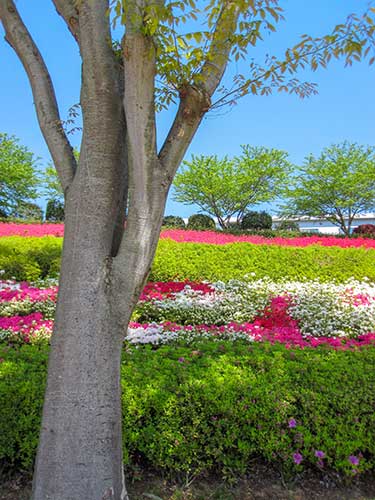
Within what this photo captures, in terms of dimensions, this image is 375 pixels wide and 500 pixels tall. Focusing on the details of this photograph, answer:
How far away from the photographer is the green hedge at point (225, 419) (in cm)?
220

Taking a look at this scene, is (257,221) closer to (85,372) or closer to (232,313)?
(232,313)

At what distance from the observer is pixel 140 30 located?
5.31ft

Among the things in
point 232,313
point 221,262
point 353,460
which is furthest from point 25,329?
point 221,262

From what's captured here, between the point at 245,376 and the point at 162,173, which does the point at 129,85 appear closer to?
the point at 162,173

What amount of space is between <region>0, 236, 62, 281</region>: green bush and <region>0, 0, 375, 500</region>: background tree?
5391mm

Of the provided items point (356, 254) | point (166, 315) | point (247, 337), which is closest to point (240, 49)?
point (247, 337)

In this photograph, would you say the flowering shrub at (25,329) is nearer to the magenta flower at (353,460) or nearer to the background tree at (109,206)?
the background tree at (109,206)

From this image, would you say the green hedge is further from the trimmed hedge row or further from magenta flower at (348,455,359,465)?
the trimmed hedge row

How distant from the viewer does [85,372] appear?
1620mm

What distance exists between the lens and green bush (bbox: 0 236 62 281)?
22.2 ft

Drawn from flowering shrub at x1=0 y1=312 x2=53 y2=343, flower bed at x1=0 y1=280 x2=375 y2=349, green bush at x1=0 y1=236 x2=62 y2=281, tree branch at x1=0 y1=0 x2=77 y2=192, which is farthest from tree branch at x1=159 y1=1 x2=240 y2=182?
green bush at x1=0 y1=236 x2=62 y2=281

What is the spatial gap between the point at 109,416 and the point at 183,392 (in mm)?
764

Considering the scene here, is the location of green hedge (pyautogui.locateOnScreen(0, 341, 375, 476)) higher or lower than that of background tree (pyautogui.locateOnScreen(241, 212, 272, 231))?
lower

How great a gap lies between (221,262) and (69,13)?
5.64m
